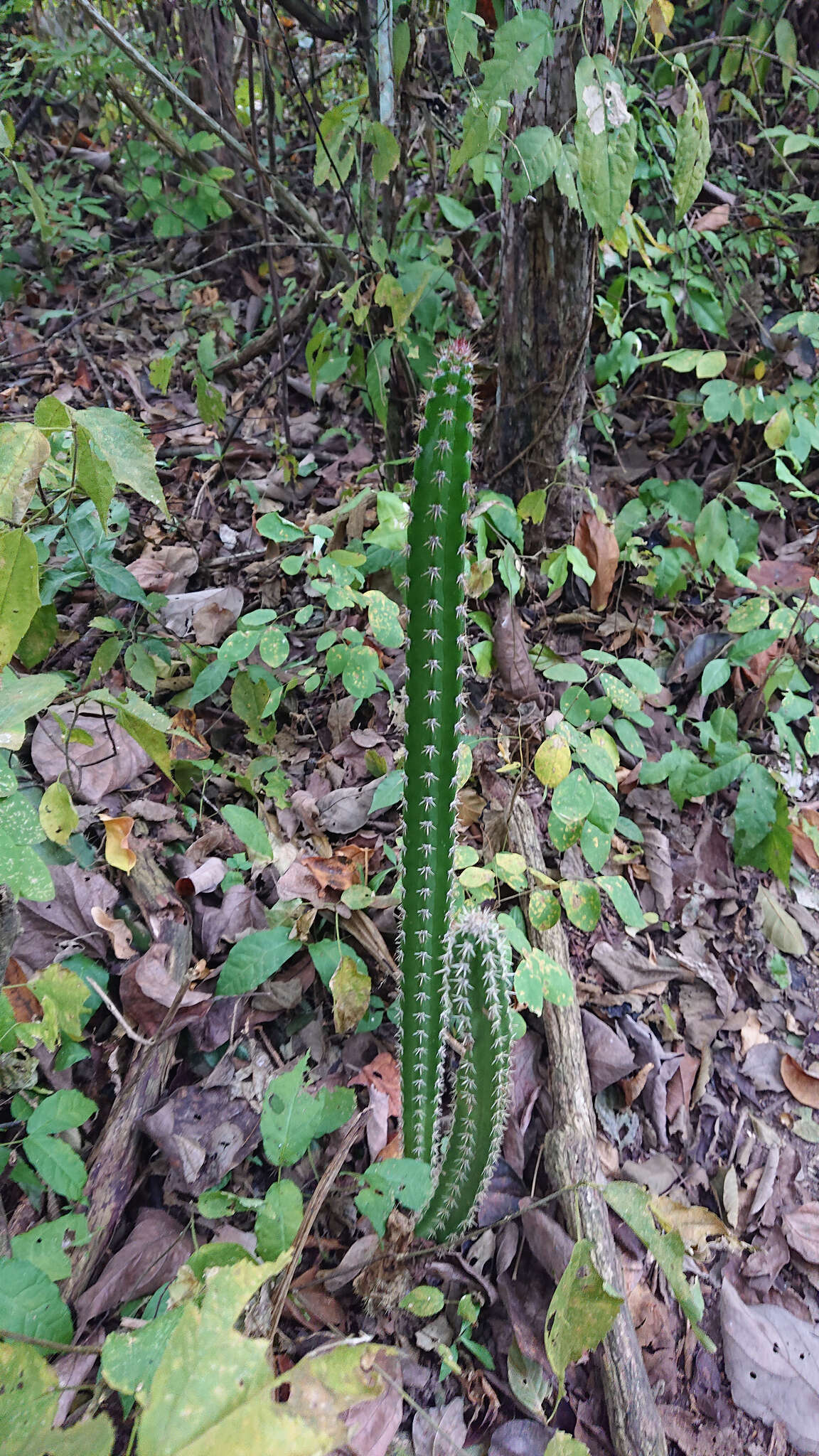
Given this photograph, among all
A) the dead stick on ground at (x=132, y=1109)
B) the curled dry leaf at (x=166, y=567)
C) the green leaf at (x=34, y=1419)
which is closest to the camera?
the green leaf at (x=34, y=1419)

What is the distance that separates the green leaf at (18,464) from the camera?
107 centimetres

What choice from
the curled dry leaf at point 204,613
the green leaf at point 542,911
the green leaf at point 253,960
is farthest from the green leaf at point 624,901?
the curled dry leaf at point 204,613

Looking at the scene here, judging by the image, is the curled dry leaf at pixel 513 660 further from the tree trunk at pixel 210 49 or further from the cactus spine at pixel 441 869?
the tree trunk at pixel 210 49

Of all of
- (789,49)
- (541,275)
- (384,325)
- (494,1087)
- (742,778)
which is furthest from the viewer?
(789,49)

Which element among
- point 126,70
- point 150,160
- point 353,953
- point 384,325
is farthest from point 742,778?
point 126,70

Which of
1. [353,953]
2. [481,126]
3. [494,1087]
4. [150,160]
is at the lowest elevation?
[353,953]

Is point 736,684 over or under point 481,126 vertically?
under

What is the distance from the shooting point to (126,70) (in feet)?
15.1

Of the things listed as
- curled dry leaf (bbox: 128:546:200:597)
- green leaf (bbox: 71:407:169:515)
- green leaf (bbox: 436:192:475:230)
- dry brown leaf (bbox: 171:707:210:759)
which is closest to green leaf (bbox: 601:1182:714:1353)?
green leaf (bbox: 71:407:169:515)

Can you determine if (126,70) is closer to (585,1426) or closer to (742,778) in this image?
(742,778)

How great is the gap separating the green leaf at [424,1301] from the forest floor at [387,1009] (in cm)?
8

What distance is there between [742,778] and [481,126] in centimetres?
187

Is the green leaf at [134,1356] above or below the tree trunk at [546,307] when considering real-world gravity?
below

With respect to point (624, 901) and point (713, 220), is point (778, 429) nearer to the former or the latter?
point (713, 220)
